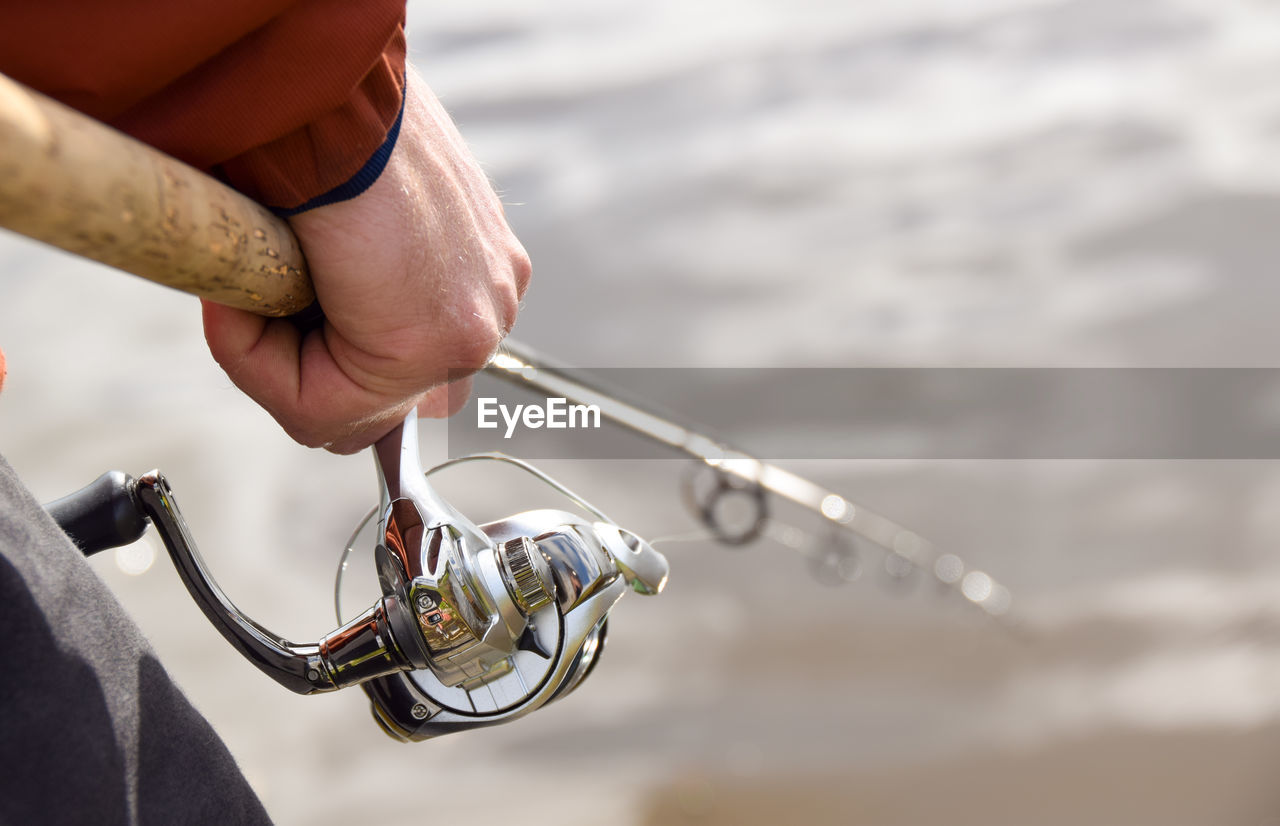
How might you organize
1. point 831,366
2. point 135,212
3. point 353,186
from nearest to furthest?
1. point 135,212
2. point 353,186
3. point 831,366

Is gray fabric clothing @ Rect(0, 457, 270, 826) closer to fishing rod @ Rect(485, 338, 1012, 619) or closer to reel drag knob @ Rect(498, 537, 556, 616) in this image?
reel drag knob @ Rect(498, 537, 556, 616)

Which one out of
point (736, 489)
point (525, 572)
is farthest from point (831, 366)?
point (525, 572)

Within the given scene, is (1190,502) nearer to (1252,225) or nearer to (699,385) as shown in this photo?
(1252,225)

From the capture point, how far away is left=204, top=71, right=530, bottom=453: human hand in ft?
1.80

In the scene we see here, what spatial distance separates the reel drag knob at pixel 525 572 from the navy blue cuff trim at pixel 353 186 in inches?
9.4

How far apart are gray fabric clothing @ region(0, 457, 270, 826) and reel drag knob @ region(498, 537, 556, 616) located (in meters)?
0.19

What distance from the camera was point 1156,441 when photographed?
6.19m

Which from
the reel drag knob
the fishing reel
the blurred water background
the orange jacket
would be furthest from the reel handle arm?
the blurred water background

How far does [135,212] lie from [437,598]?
31 centimetres

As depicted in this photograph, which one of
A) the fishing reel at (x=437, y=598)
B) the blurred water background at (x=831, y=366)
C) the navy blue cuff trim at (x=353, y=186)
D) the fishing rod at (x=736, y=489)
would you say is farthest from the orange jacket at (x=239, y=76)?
the blurred water background at (x=831, y=366)

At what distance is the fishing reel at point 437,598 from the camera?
0.63m

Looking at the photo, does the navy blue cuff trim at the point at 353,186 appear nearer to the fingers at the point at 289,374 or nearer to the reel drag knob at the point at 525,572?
the fingers at the point at 289,374

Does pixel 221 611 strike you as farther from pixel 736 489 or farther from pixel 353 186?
pixel 736 489

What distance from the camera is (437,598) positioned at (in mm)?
623
